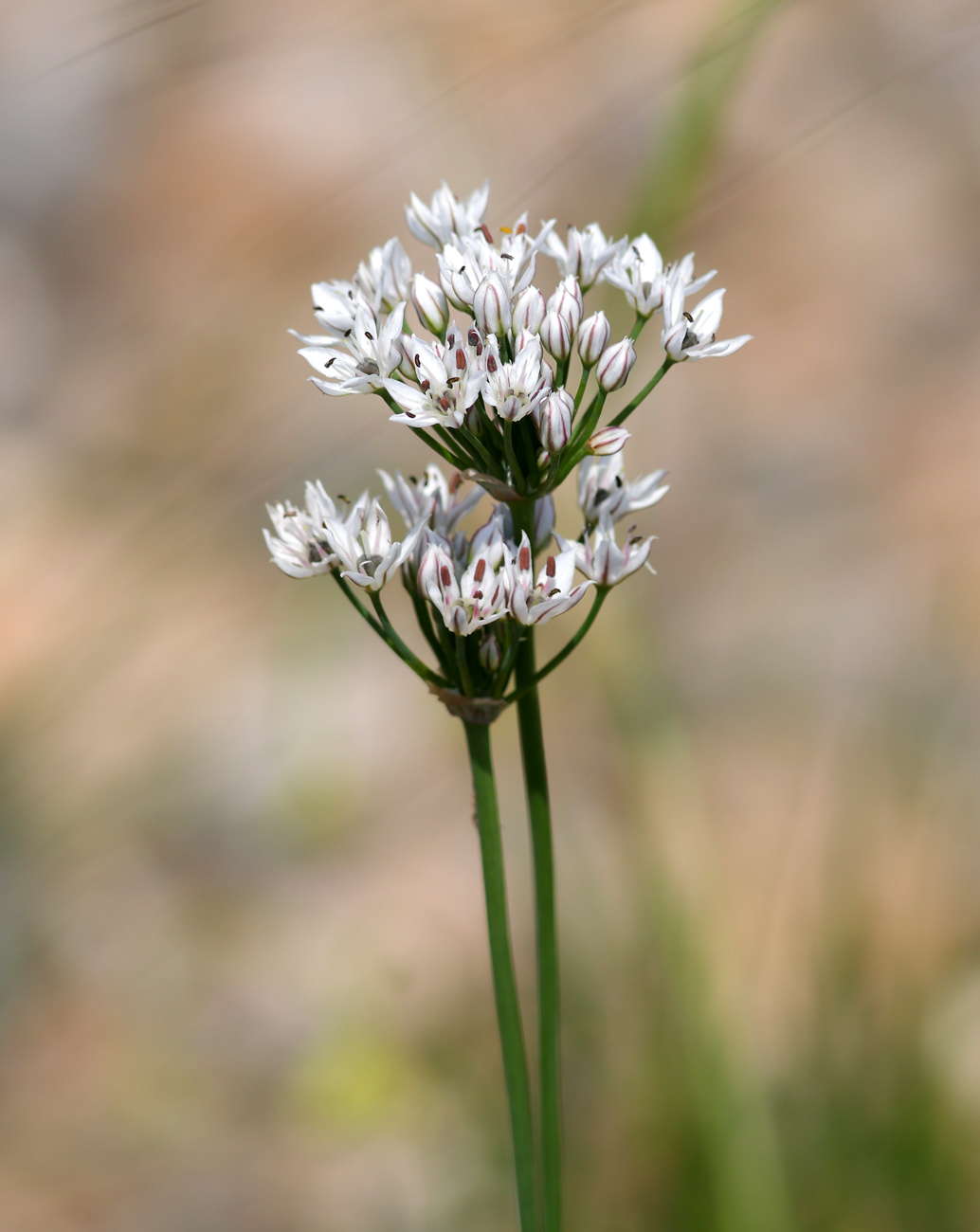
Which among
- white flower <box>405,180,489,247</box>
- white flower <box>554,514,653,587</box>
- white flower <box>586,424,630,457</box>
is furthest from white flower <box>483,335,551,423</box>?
white flower <box>405,180,489,247</box>

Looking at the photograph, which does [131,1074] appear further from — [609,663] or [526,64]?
[526,64]

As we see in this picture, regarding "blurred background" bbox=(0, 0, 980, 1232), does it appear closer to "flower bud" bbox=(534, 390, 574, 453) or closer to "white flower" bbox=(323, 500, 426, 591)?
"flower bud" bbox=(534, 390, 574, 453)

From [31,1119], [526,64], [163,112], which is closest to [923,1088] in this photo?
[526,64]

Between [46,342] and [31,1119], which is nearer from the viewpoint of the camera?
[31,1119]

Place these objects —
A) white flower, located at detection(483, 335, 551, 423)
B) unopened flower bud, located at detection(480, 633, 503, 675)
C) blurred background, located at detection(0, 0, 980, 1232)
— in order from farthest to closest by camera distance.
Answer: blurred background, located at detection(0, 0, 980, 1232)
unopened flower bud, located at detection(480, 633, 503, 675)
white flower, located at detection(483, 335, 551, 423)

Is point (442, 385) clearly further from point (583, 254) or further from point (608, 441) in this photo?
point (583, 254)
